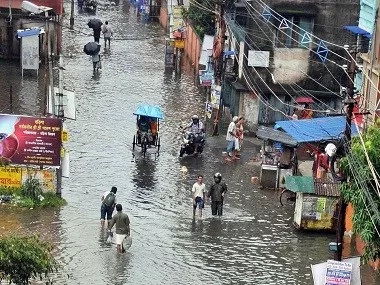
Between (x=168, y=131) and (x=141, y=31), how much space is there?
73.4 ft

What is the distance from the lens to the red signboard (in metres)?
29.7

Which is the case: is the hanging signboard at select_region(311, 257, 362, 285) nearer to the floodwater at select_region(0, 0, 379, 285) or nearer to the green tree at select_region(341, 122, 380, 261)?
the green tree at select_region(341, 122, 380, 261)

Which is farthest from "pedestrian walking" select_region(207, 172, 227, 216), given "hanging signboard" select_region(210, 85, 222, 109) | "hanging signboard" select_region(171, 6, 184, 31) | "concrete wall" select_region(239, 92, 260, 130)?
"hanging signboard" select_region(171, 6, 184, 31)

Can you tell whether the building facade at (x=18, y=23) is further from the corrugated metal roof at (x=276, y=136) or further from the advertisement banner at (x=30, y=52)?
the corrugated metal roof at (x=276, y=136)

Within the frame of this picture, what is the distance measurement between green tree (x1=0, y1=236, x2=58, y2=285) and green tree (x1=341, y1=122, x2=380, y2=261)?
5983 millimetres

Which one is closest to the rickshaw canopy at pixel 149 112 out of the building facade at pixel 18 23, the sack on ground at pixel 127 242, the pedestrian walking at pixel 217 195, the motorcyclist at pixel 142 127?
the motorcyclist at pixel 142 127

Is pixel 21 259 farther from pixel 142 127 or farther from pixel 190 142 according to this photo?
pixel 142 127

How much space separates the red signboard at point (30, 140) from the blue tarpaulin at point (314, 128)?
21.6ft

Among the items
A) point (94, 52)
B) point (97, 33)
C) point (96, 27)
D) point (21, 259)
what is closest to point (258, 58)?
point (94, 52)

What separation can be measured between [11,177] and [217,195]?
490cm

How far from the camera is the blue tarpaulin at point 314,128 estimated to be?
32500 millimetres

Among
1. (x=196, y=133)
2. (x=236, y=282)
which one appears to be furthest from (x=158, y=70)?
(x=236, y=282)

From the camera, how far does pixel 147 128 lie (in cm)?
3584

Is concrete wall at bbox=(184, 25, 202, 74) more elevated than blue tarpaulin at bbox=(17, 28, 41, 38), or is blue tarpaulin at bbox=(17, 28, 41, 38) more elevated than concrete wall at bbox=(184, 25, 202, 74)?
blue tarpaulin at bbox=(17, 28, 41, 38)
